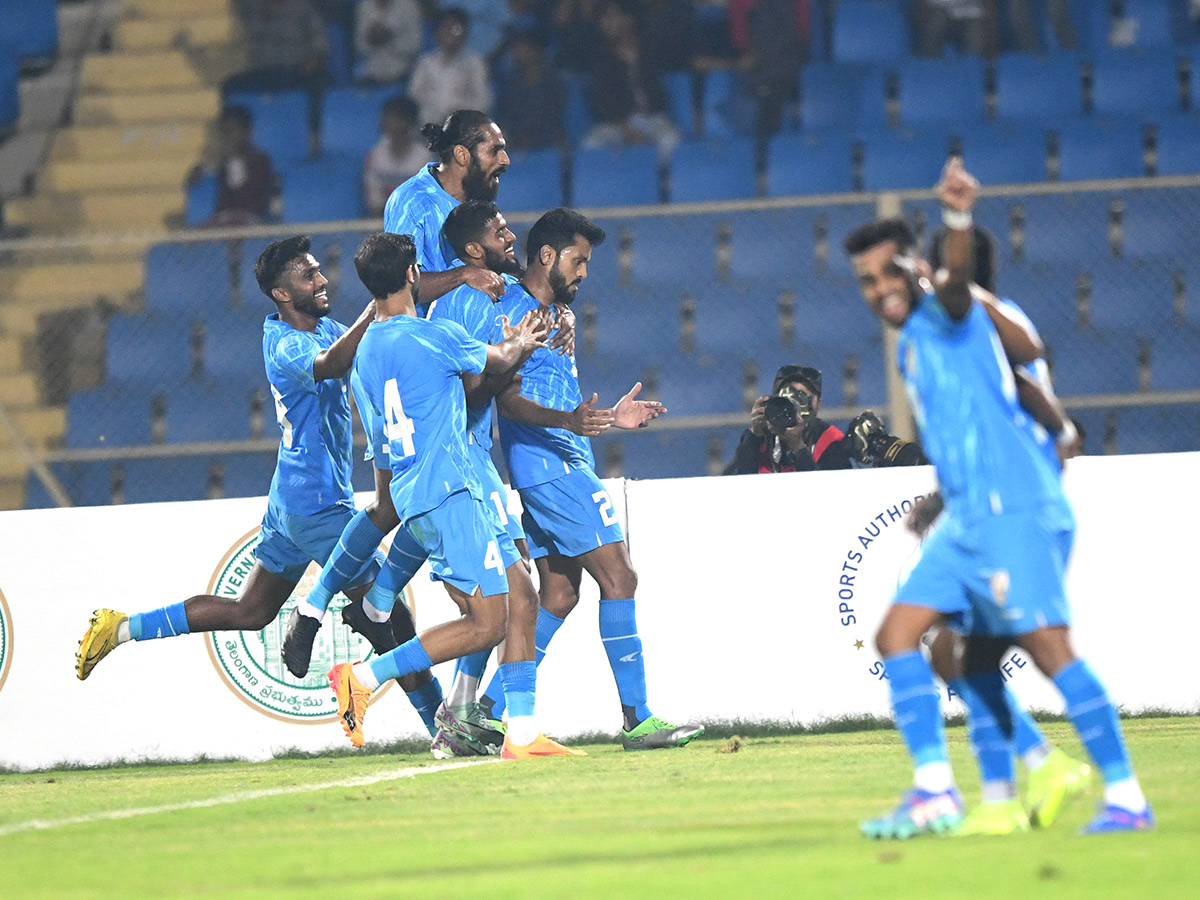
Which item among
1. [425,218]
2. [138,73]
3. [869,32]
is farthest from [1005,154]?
[138,73]

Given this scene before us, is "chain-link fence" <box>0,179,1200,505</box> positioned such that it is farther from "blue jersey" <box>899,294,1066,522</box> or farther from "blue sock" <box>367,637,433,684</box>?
"blue jersey" <box>899,294,1066,522</box>

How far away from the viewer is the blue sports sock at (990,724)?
14.8 feet

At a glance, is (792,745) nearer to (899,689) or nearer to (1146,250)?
(899,689)

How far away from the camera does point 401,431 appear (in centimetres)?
677

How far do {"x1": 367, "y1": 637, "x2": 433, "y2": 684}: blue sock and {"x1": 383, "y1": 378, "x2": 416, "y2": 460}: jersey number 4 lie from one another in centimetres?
72

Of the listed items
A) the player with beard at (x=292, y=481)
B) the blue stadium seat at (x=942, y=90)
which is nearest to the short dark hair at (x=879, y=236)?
the player with beard at (x=292, y=481)

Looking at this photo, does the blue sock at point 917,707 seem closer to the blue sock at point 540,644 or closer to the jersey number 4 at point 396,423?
the jersey number 4 at point 396,423

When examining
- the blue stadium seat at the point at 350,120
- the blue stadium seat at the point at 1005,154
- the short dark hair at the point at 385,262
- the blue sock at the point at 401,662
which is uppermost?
the blue stadium seat at the point at 350,120

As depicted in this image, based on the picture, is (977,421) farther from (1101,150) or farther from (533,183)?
(533,183)

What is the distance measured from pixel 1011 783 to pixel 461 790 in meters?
2.15

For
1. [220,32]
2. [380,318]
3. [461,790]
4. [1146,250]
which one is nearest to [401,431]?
[380,318]

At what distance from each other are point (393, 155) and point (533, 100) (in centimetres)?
121

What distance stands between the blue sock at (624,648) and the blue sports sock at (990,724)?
285 cm

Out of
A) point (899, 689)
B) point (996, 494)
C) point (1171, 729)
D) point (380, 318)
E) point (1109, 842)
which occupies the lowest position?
point (1171, 729)
